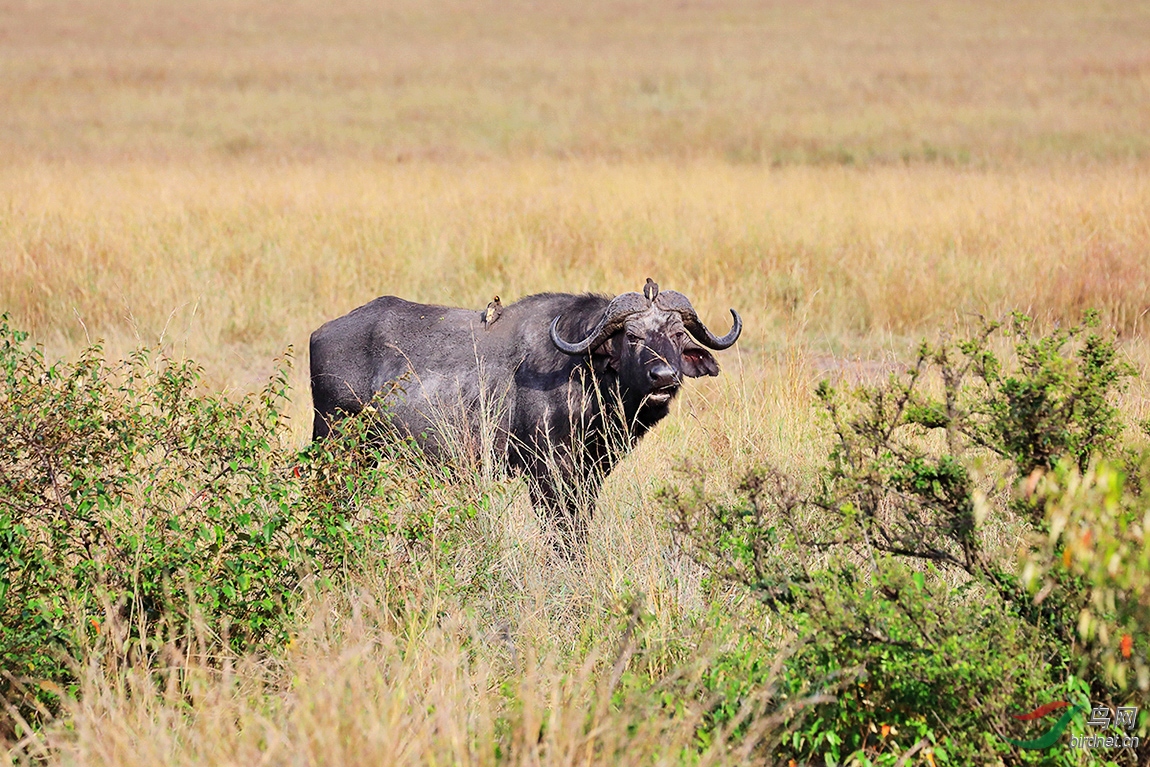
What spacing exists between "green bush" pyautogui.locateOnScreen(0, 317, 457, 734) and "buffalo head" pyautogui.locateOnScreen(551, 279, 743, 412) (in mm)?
1427

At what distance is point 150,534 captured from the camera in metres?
4.11

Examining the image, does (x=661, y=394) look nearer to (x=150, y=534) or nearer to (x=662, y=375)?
(x=662, y=375)

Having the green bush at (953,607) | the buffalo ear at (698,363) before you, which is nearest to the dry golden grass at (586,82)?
the buffalo ear at (698,363)

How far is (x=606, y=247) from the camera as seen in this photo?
11.8 m

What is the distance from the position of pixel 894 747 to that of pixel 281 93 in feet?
108

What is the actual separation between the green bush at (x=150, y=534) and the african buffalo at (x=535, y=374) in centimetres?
100

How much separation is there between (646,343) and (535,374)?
2.61 feet

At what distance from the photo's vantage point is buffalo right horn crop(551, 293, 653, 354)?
18.3ft

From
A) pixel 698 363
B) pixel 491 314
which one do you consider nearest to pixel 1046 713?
pixel 698 363

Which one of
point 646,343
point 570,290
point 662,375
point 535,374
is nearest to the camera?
point 662,375

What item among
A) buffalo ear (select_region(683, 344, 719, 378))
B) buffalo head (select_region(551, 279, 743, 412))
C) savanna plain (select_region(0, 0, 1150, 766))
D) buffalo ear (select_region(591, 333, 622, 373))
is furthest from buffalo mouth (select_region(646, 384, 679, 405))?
savanna plain (select_region(0, 0, 1150, 766))

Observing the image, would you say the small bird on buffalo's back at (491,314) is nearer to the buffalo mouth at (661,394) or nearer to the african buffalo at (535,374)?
the african buffalo at (535,374)

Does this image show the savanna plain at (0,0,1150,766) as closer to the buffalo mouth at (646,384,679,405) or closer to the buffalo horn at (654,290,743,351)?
the buffalo mouth at (646,384,679,405)

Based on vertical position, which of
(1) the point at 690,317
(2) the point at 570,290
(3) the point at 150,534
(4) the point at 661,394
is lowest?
(2) the point at 570,290
